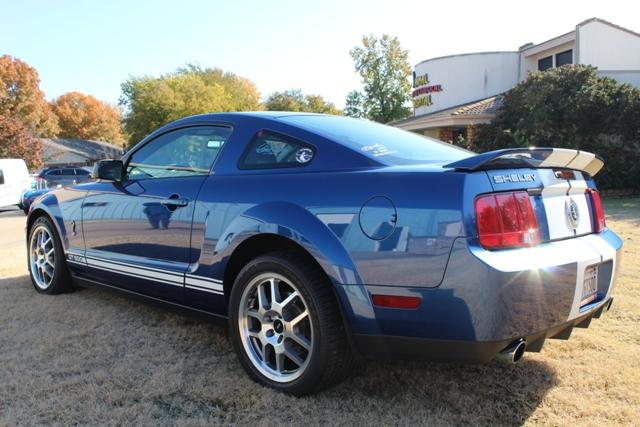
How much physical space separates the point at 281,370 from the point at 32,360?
1.64m

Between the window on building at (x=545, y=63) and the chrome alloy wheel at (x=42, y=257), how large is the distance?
79.0ft

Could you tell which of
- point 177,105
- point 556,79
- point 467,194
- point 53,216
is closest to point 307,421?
point 467,194

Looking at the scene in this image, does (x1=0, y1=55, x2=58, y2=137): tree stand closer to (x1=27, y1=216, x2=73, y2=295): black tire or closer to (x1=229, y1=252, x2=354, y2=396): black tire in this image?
(x1=27, y1=216, x2=73, y2=295): black tire

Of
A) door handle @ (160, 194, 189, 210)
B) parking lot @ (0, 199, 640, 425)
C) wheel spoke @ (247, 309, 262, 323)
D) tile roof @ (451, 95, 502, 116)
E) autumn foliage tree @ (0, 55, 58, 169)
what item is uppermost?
autumn foliage tree @ (0, 55, 58, 169)

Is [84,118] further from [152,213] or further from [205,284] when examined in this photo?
[205,284]

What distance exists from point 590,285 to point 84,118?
82.2 metres

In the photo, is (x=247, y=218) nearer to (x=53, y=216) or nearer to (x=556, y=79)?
(x=53, y=216)

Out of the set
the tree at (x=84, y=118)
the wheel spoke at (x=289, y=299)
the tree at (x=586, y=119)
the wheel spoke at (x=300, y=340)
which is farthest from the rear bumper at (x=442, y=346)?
the tree at (x=84, y=118)

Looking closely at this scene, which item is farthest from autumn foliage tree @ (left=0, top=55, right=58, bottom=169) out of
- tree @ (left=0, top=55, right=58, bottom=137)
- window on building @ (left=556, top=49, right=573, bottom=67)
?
window on building @ (left=556, top=49, right=573, bottom=67)

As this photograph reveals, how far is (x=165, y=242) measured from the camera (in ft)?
10.8

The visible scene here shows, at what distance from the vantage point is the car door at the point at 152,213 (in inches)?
128

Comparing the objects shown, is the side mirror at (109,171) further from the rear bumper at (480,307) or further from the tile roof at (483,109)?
the tile roof at (483,109)

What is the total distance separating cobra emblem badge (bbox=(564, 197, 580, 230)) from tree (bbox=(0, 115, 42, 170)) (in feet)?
128

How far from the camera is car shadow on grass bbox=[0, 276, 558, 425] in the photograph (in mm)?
2523
